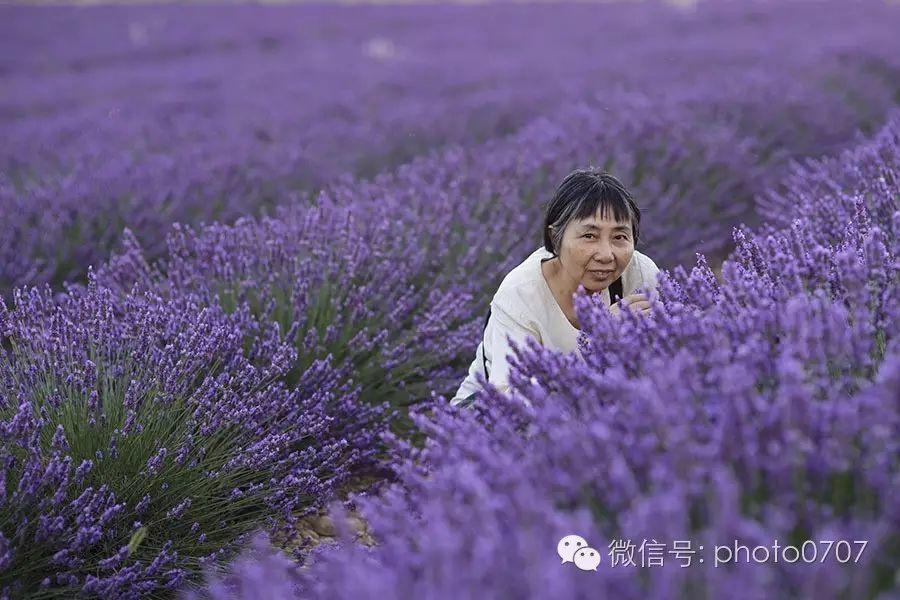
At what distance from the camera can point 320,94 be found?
817cm

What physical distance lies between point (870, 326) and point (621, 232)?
34.0 inches

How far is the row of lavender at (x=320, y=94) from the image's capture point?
14.7 feet

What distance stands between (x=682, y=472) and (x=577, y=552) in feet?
0.60

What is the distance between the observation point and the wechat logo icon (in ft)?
3.98

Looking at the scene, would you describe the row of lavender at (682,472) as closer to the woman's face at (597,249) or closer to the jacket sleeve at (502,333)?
the jacket sleeve at (502,333)

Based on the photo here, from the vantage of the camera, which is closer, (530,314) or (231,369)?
(530,314)

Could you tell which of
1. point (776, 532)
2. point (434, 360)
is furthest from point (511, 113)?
point (776, 532)

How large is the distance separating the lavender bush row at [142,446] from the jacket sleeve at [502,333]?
0.45 m

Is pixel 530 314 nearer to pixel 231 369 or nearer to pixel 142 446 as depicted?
pixel 231 369

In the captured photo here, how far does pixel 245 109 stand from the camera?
7.50 metres

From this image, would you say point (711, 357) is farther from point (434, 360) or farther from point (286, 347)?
point (434, 360)

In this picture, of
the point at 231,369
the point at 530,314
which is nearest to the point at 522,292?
the point at 530,314

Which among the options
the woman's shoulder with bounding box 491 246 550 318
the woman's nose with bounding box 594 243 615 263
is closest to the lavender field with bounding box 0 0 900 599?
the woman's nose with bounding box 594 243 615 263

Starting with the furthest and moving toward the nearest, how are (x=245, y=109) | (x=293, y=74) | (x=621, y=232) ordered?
(x=293, y=74) < (x=245, y=109) < (x=621, y=232)
